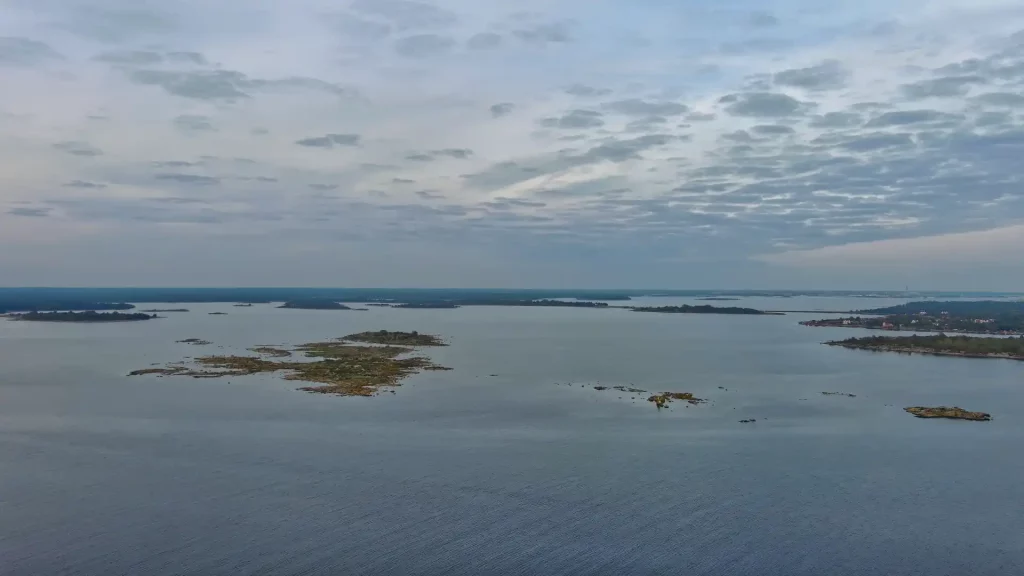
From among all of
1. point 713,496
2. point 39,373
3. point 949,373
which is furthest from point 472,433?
point 949,373

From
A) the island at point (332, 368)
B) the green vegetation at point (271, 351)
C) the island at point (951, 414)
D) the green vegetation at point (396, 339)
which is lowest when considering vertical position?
the island at point (951, 414)

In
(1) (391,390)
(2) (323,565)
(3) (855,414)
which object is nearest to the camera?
(2) (323,565)

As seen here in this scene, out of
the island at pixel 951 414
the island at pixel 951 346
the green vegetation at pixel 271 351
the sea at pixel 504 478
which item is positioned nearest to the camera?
the sea at pixel 504 478

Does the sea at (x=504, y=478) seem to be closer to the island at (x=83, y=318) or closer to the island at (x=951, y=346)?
the island at (x=951, y=346)

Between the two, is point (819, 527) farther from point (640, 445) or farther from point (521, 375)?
point (521, 375)

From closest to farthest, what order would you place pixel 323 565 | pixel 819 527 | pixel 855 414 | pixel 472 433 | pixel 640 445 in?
1. pixel 323 565
2. pixel 819 527
3. pixel 640 445
4. pixel 472 433
5. pixel 855 414

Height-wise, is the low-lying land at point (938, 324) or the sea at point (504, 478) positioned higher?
the low-lying land at point (938, 324)

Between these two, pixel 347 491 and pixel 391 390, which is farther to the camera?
pixel 391 390

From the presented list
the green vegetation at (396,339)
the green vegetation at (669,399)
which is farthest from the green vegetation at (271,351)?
the green vegetation at (669,399)

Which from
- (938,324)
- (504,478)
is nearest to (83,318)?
(504,478)
